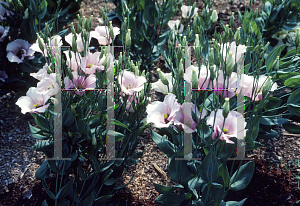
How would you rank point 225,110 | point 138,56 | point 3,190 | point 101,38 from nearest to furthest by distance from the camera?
point 225,110, point 101,38, point 3,190, point 138,56

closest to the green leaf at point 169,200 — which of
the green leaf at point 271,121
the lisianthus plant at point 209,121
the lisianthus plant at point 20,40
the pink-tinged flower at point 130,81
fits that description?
the lisianthus plant at point 209,121

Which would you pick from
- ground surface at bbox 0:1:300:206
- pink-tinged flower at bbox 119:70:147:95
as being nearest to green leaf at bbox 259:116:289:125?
ground surface at bbox 0:1:300:206

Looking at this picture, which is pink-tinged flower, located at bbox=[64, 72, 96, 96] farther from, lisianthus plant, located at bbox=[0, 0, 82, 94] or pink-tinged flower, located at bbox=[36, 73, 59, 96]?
lisianthus plant, located at bbox=[0, 0, 82, 94]

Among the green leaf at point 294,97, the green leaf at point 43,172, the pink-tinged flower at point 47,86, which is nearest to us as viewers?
the pink-tinged flower at point 47,86

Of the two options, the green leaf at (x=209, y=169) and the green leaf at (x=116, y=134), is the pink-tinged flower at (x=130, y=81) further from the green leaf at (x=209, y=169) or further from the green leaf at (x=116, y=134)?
the green leaf at (x=209, y=169)

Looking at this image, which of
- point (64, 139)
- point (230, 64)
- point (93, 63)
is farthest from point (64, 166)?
point (230, 64)

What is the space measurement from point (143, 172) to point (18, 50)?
1.25m

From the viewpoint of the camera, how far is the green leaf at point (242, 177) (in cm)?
139

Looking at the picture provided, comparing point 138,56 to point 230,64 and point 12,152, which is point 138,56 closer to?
point 12,152

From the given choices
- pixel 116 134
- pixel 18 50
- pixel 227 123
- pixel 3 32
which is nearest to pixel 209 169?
pixel 227 123

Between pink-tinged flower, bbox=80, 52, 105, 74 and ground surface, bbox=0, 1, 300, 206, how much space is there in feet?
2.80

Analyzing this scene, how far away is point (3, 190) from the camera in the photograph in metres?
1.80

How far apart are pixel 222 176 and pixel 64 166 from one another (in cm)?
75

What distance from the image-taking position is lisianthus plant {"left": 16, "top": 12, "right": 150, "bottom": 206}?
130cm
